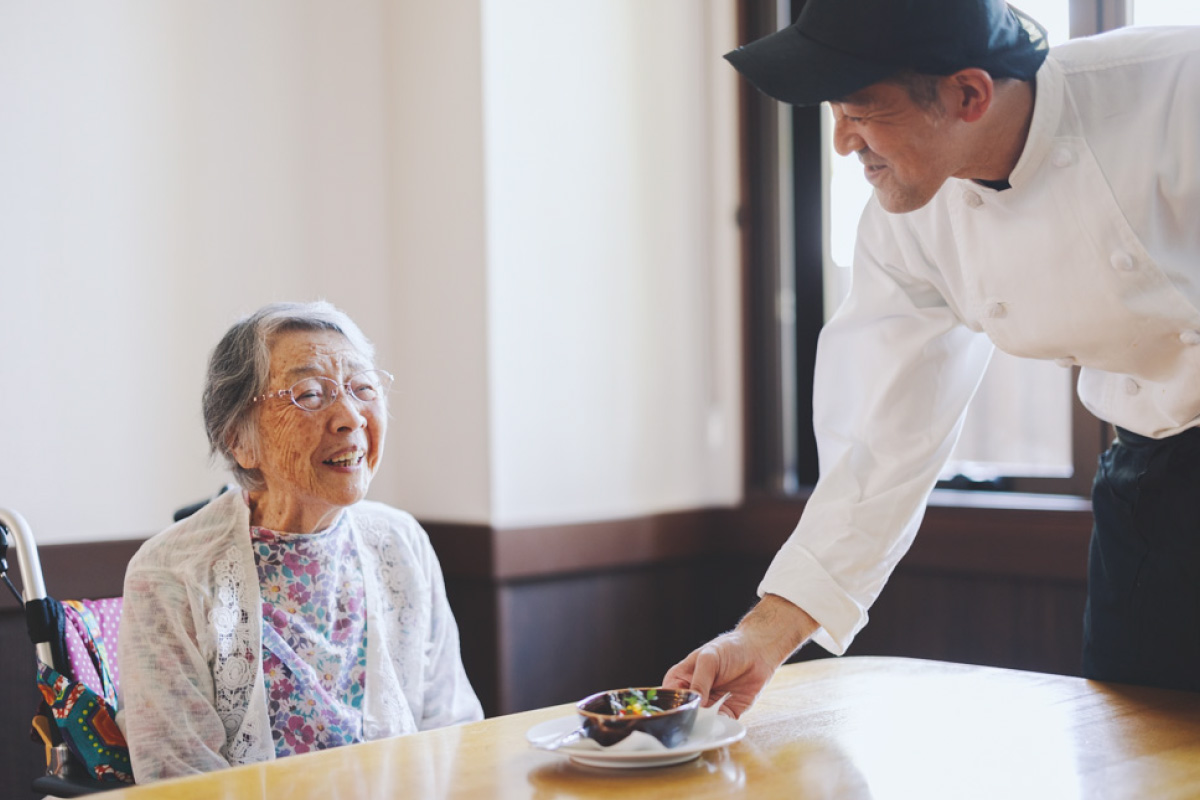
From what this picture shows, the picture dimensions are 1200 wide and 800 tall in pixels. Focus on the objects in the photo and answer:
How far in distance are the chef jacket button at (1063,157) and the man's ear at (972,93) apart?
10cm

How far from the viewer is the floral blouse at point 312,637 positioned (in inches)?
70.8

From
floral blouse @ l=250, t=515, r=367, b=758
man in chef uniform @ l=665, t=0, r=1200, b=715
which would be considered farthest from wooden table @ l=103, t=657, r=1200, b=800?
floral blouse @ l=250, t=515, r=367, b=758

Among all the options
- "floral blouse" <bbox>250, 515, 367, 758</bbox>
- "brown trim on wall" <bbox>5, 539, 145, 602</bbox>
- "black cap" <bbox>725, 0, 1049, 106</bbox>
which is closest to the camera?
"black cap" <bbox>725, 0, 1049, 106</bbox>

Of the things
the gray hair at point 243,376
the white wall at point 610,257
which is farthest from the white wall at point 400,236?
the gray hair at point 243,376

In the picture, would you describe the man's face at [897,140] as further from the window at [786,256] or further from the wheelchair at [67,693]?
the window at [786,256]

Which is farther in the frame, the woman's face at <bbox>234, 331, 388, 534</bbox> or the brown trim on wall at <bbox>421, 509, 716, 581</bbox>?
the brown trim on wall at <bbox>421, 509, 716, 581</bbox>

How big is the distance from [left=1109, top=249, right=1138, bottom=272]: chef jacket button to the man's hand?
22.6 inches

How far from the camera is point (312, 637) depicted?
1860mm

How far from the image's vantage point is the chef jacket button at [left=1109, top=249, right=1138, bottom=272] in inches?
55.9

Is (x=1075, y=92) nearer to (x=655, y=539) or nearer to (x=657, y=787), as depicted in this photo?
(x=657, y=787)

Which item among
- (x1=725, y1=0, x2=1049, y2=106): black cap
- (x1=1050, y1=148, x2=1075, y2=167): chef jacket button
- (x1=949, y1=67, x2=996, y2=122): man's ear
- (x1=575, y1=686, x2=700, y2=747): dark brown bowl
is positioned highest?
(x1=725, y1=0, x2=1049, y2=106): black cap

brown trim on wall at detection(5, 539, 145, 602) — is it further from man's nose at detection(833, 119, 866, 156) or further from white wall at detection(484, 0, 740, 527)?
man's nose at detection(833, 119, 866, 156)

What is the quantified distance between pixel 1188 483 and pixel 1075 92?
1.67 ft

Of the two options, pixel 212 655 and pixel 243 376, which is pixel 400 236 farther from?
pixel 212 655
